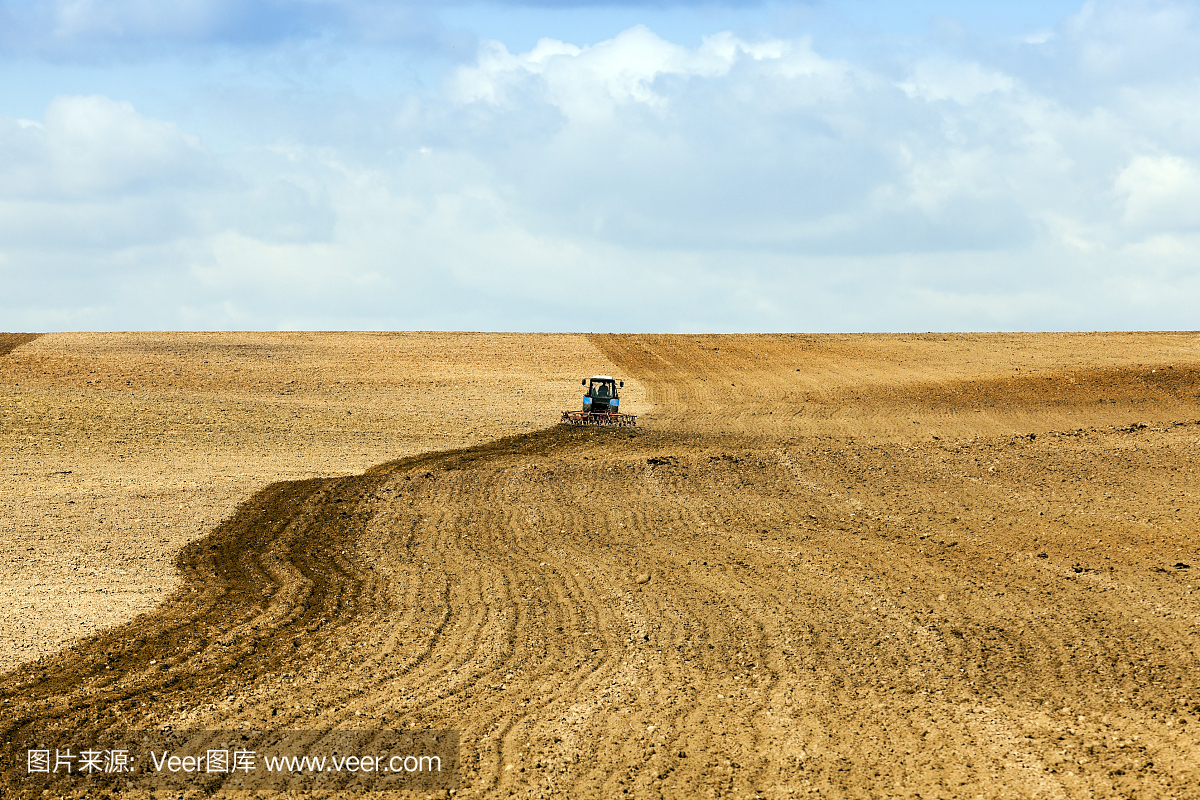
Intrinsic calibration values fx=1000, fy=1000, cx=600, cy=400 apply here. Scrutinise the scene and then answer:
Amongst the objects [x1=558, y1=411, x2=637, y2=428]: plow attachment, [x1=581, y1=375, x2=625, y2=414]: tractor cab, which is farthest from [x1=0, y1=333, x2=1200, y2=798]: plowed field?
[x1=581, y1=375, x2=625, y2=414]: tractor cab

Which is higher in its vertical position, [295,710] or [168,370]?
[168,370]

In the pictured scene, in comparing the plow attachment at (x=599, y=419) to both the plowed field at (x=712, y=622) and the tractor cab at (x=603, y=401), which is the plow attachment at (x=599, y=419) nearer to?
the tractor cab at (x=603, y=401)

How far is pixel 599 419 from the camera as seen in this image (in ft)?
108


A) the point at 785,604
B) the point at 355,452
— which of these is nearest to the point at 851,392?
the point at 355,452

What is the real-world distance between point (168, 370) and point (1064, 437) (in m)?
36.5

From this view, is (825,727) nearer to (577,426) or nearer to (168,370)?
(577,426)

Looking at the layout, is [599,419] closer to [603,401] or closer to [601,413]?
[601,413]

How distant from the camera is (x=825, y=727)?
9828 mm

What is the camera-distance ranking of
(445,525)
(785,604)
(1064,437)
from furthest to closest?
(1064,437) → (445,525) → (785,604)

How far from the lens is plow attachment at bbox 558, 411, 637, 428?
108ft

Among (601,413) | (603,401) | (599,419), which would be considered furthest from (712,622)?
(603,401)

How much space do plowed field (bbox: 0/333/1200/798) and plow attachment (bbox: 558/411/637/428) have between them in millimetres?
4346

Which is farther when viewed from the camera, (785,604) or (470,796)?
(785,604)

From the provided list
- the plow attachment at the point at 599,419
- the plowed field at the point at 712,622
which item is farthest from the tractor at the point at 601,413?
the plowed field at the point at 712,622
